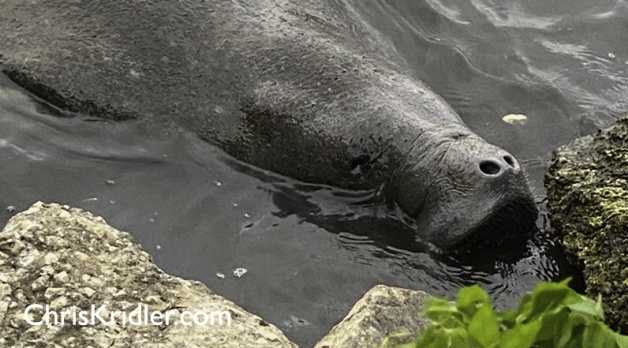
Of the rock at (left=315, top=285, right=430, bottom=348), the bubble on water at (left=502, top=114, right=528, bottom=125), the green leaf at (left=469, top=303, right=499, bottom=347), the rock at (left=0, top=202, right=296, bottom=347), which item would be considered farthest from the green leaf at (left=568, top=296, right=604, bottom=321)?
the bubble on water at (left=502, top=114, right=528, bottom=125)

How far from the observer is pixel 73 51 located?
6.30 m

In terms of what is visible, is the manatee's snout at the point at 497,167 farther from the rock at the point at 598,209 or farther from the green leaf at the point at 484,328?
the green leaf at the point at 484,328

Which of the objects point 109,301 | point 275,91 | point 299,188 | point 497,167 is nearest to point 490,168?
point 497,167

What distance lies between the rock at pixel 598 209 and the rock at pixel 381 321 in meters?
1.17

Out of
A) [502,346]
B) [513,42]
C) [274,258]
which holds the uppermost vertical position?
[502,346]

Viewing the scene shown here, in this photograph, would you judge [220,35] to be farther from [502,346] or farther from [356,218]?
[502,346]

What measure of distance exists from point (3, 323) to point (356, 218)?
2474 millimetres

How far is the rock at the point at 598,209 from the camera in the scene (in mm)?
4918

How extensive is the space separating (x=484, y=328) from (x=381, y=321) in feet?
4.28

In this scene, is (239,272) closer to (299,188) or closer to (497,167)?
(299,188)

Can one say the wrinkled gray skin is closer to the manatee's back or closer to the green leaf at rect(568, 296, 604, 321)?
the manatee's back

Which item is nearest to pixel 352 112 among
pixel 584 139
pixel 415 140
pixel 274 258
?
pixel 415 140

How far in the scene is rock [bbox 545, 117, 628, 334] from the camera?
16.1ft

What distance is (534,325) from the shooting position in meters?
2.80
